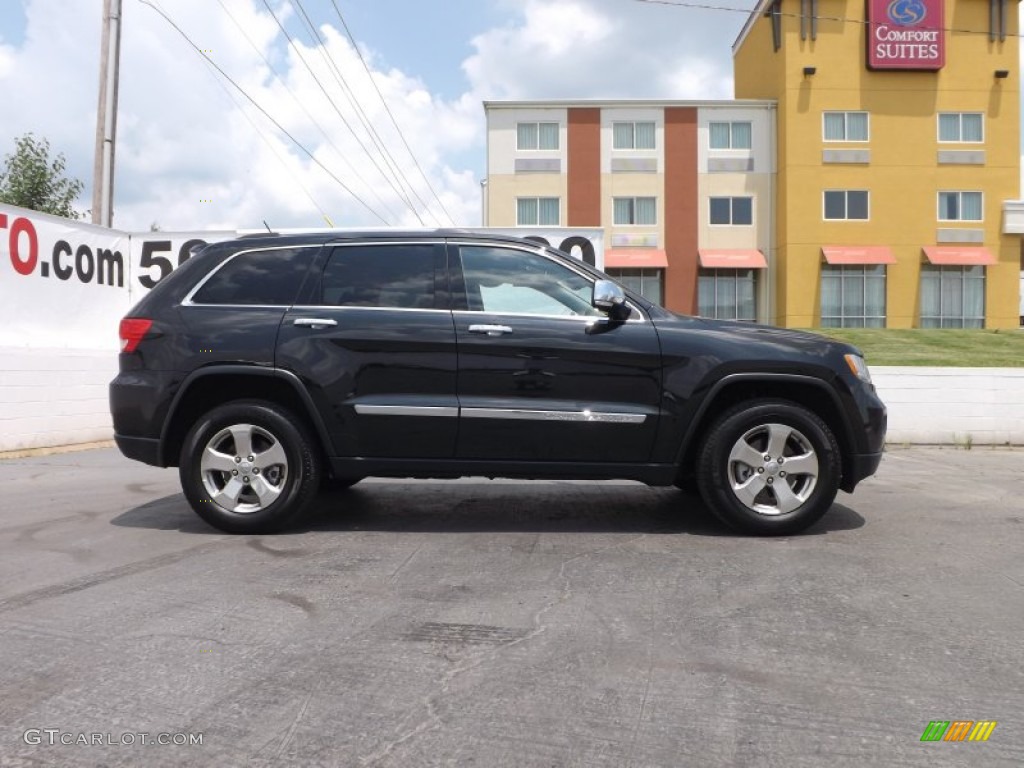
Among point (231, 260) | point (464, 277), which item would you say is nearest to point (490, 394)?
point (464, 277)

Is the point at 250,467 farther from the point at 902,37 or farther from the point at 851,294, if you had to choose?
the point at 902,37

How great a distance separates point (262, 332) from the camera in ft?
17.4

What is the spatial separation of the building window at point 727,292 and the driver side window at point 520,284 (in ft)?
A: 104

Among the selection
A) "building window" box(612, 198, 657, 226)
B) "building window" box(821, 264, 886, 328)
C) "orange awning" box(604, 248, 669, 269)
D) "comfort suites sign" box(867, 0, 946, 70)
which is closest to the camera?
"comfort suites sign" box(867, 0, 946, 70)

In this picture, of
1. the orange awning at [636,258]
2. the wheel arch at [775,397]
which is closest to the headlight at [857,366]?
the wheel arch at [775,397]

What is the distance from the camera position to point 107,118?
14805mm

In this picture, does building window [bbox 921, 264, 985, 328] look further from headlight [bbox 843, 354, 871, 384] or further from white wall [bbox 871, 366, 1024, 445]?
headlight [bbox 843, 354, 871, 384]

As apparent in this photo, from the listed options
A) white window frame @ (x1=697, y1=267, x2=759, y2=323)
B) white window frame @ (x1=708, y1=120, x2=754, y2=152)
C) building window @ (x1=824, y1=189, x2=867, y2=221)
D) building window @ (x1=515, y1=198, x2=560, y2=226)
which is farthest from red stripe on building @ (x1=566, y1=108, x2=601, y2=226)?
building window @ (x1=824, y1=189, x2=867, y2=221)

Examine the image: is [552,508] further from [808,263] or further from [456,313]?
[808,263]

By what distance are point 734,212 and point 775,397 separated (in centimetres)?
3269

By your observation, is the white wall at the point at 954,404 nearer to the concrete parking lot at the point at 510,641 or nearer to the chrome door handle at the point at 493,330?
the concrete parking lot at the point at 510,641

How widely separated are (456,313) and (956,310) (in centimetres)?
3613

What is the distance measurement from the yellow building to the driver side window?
30.9 m

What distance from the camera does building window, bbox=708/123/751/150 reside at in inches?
1415
